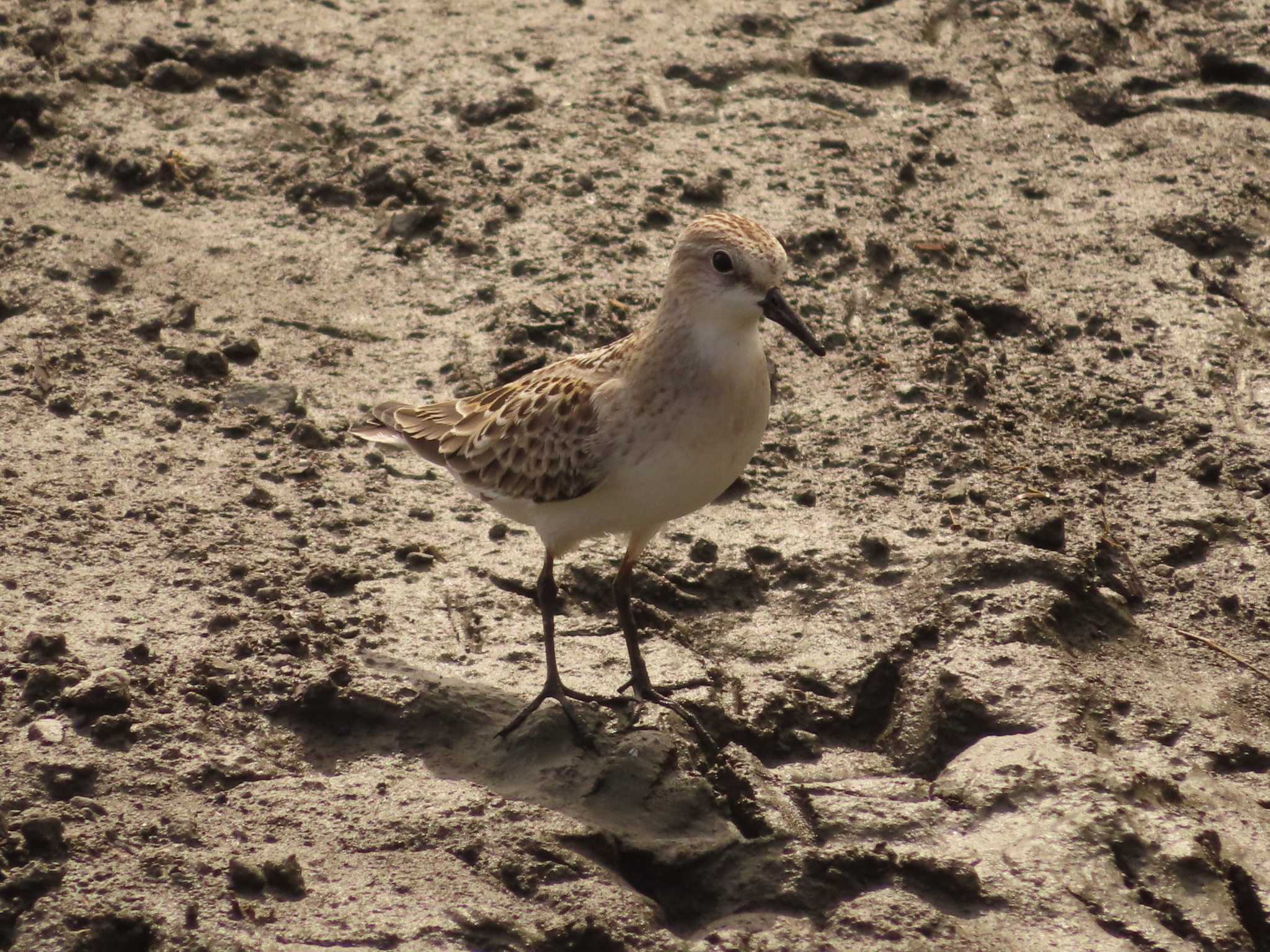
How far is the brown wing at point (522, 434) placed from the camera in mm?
5453

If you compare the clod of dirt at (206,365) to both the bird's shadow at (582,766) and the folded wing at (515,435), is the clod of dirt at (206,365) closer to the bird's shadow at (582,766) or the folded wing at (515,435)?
the folded wing at (515,435)

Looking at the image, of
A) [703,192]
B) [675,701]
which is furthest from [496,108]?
[675,701]

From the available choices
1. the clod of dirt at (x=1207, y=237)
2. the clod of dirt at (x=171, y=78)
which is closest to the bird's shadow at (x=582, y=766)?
the clod of dirt at (x=1207, y=237)

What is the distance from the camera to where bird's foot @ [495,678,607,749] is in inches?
205

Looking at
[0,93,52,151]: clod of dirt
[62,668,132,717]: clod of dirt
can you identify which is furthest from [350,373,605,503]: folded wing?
[0,93,52,151]: clod of dirt

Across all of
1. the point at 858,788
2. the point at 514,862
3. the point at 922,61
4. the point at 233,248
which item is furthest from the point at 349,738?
the point at 922,61

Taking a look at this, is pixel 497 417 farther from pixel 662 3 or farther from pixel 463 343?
pixel 662 3

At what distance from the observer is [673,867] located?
477 centimetres

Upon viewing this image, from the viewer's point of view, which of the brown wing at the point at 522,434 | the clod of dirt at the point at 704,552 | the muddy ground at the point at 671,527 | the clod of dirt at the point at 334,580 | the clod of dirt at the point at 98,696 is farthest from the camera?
the clod of dirt at the point at 704,552

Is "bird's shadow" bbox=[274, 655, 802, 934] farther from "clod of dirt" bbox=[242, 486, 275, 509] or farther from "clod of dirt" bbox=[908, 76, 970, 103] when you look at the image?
"clod of dirt" bbox=[908, 76, 970, 103]

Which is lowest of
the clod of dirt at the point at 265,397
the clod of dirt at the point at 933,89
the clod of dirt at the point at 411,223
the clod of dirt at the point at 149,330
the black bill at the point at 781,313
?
the clod of dirt at the point at 265,397

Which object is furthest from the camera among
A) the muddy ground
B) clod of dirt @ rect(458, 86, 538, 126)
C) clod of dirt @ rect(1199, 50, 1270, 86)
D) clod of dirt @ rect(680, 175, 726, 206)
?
clod of dirt @ rect(1199, 50, 1270, 86)

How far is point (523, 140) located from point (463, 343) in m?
1.58

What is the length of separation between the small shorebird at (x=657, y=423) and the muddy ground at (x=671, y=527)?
1.29 feet
